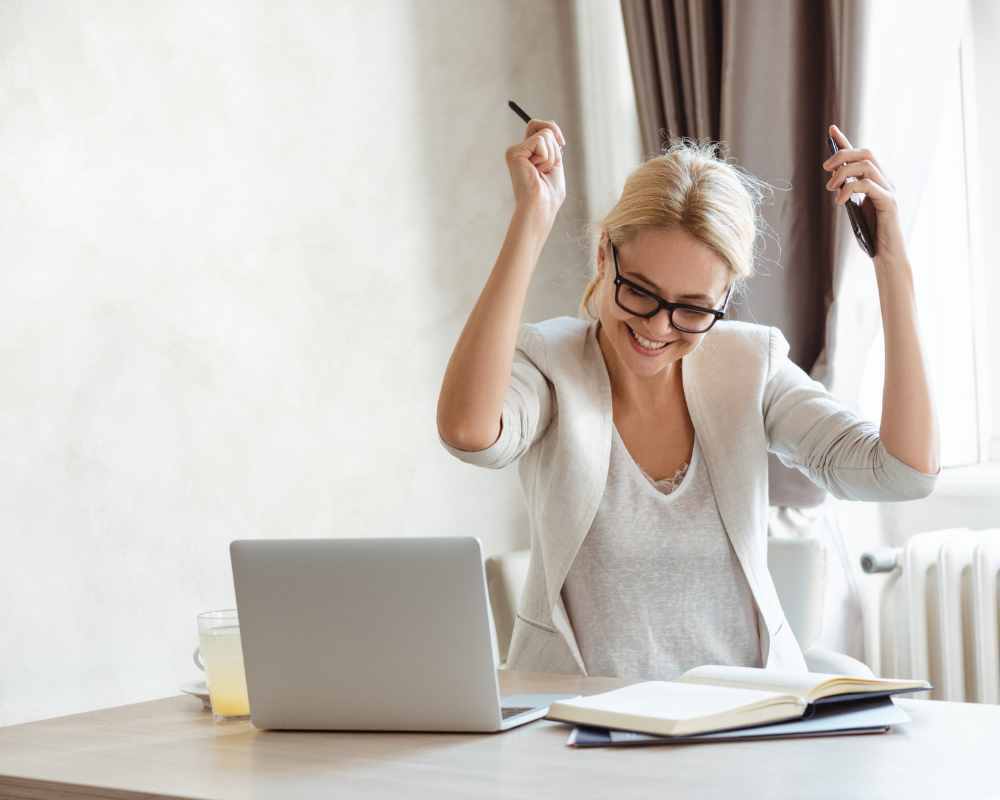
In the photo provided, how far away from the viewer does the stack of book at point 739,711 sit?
2.92 ft

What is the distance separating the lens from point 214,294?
6.41 feet

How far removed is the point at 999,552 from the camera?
203cm

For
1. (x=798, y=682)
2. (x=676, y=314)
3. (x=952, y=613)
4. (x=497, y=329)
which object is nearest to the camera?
(x=798, y=682)

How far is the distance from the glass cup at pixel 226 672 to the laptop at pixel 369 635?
0.25 ft

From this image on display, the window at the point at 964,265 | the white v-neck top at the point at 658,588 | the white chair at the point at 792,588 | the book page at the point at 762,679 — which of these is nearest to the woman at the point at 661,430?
the white v-neck top at the point at 658,588

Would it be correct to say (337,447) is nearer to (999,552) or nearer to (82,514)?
(82,514)

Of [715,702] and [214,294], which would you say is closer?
[715,702]

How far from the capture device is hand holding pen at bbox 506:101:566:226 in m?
1.37

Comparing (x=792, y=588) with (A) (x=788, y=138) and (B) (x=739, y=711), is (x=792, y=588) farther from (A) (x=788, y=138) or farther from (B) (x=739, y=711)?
(A) (x=788, y=138)

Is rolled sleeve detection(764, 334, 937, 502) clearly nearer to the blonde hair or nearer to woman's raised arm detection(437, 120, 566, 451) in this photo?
the blonde hair

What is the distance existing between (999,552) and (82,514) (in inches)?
69.9

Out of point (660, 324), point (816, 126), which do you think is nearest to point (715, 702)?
point (660, 324)

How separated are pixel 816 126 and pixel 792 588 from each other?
1.15m

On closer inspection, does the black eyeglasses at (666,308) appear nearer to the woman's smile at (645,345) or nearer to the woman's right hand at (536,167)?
the woman's smile at (645,345)
